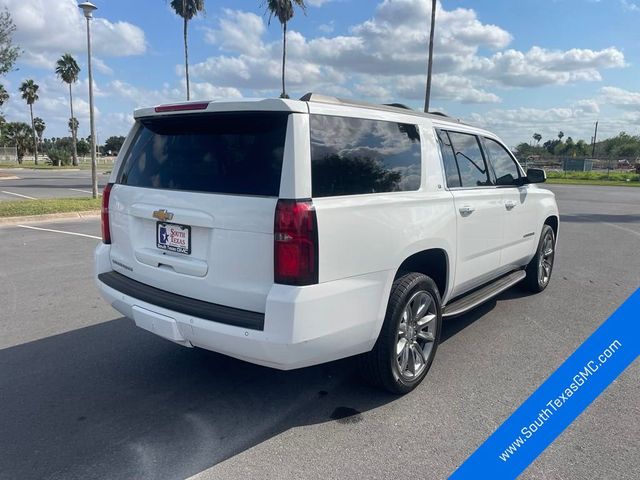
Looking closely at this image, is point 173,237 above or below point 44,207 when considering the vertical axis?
above

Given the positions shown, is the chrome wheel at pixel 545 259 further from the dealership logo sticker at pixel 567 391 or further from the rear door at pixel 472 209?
the dealership logo sticker at pixel 567 391

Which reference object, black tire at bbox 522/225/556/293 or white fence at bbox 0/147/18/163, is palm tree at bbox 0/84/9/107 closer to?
black tire at bbox 522/225/556/293

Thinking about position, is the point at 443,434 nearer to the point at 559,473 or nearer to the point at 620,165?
the point at 559,473

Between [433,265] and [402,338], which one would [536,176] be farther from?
[402,338]

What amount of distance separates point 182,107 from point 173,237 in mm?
832

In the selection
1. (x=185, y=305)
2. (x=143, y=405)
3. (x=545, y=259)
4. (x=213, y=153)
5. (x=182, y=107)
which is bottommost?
(x=143, y=405)

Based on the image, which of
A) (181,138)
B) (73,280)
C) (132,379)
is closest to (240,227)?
(181,138)

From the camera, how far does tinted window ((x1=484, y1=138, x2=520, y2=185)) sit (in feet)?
16.3

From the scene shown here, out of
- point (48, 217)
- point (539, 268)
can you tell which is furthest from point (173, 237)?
point (48, 217)

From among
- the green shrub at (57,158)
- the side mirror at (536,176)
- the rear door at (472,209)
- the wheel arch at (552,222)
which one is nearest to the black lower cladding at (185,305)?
the rear door at (472,209)

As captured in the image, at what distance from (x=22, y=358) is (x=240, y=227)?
2.52 meters

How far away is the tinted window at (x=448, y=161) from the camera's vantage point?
4.02m

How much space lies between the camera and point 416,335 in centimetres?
365

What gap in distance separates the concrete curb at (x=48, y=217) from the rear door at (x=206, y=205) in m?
9.35
